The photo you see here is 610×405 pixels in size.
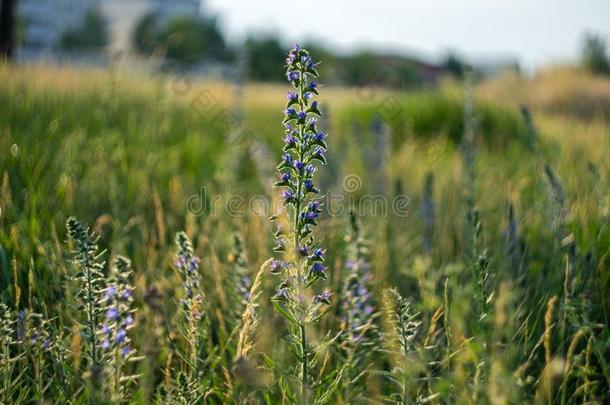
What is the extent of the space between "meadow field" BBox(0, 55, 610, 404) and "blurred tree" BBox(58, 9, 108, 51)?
4845 centimetres

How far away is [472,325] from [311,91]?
96 centimetres

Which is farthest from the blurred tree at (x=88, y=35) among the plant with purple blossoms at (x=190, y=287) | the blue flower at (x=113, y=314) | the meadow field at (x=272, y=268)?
the blue flower at (x=113, y=314)

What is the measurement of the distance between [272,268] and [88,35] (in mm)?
56168

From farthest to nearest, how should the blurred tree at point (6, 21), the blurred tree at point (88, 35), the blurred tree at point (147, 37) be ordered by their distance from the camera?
1. the blurred tree at point (88, 35)
2. the blurred tree at point (6, 21)
3. the blurred tree at point (147, 37)

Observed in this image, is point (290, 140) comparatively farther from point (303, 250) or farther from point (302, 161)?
point (303, 250)

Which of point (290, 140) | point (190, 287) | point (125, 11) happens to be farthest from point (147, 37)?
point (125, 11)

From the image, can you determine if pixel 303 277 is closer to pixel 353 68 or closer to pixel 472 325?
pixel 472 325

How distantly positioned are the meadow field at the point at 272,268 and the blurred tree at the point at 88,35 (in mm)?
48452

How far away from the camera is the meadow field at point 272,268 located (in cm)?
193

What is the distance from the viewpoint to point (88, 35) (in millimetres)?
53062

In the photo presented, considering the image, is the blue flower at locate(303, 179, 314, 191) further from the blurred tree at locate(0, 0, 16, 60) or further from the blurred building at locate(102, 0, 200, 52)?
the blurred building at locate(102, 0, 200, 52)

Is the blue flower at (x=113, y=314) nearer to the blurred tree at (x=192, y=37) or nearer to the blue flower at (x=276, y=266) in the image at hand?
the blue flower at (x=276, y=266)

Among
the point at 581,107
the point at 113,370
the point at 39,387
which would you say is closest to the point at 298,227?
the point at 113,370

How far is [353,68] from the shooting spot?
5875 centimetres
